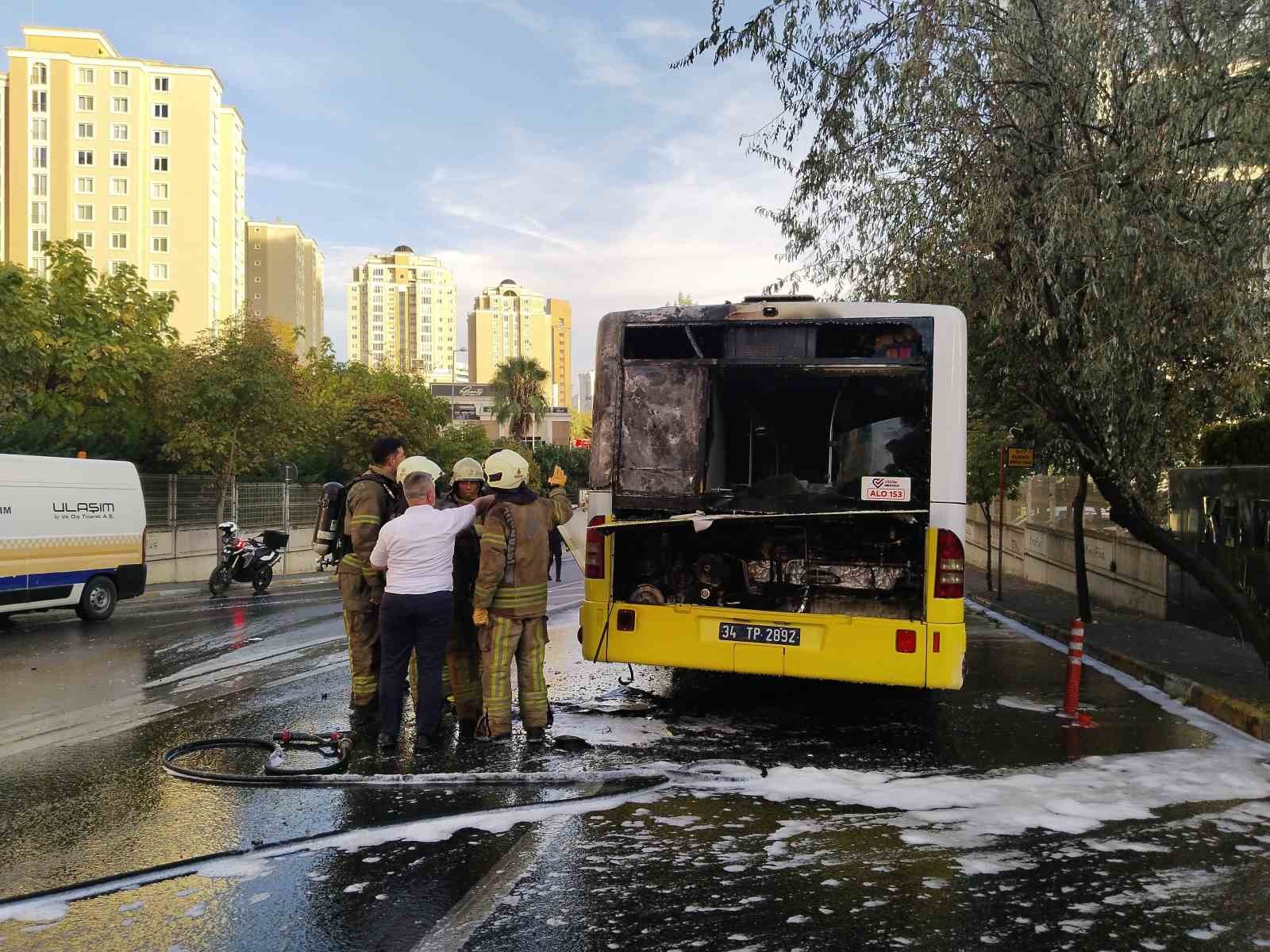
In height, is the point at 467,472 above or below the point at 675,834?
above

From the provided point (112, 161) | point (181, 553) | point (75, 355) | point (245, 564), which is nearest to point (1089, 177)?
point (245, 564)

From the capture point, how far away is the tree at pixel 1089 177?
9.13 meters

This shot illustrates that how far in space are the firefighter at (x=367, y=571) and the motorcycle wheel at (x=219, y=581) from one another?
13.6 metres

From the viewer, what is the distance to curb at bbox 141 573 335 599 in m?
21.2

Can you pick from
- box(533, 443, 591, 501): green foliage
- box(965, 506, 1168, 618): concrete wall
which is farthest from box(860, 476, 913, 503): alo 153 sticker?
box(533, 443, 591, 501): green foliage

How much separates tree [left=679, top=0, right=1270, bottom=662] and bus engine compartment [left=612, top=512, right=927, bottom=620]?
2986 mm

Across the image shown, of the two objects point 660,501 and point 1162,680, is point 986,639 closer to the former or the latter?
point 1162,680

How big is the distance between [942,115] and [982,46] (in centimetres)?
67

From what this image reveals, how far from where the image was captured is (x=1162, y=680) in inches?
401

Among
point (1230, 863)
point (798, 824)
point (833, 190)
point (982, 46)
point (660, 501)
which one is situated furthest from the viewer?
point (833, 190)

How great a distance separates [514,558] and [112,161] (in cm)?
9074

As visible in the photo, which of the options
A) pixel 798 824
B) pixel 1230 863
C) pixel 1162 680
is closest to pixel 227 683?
pixel 798 824

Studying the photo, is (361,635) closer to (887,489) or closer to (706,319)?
(706,319)

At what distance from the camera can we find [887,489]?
723 cm
